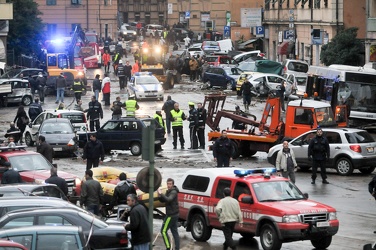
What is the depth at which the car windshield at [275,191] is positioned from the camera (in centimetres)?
2225

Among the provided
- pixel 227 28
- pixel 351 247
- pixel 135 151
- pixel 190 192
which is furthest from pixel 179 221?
pixel 227 28

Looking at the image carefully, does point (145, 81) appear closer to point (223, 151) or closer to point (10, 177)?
point (223, 151)

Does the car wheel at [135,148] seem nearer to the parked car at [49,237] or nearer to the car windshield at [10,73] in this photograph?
the parked car at [49,237]

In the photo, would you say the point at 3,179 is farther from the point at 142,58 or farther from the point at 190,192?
the point at 142,58

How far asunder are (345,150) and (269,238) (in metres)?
12.3

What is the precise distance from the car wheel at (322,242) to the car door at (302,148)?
12142 mm

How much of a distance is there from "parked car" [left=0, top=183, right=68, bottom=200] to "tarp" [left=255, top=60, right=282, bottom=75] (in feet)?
145

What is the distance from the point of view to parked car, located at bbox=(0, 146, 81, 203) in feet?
90.7

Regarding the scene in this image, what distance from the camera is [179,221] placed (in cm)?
2431

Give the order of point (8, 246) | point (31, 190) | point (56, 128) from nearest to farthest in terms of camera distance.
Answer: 1. point (8, 246)
2. point (31, 190)
3. point (56, 128)

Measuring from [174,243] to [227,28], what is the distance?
71.0m

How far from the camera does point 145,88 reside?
56.7 meters

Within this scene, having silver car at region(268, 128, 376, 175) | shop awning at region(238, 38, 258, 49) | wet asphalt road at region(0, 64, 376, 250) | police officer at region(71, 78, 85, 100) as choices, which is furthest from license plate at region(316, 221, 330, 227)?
shop awning at region(238, 38, 258, 49)

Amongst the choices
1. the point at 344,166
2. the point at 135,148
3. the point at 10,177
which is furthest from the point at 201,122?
the point at 10,177
